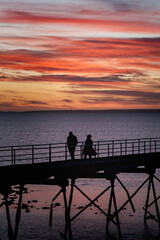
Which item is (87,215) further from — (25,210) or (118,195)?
(118,195)

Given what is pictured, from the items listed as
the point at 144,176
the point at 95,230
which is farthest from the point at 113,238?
the point at 144,176

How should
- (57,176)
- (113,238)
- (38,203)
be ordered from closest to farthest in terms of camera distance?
1. (57,176)
2. (113,238)
3. (38,203)

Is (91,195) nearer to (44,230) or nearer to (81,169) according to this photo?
(44,230)

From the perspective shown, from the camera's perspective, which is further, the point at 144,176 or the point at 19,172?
the point at 144,176

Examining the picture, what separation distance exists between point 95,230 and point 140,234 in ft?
11.0

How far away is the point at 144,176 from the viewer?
5838 centimetres

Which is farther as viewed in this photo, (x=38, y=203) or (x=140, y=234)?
(x=38, y=203)

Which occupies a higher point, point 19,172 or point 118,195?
point 19,172

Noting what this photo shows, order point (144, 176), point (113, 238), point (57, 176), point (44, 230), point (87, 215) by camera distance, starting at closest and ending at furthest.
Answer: point (57, 176)
point (113, 238)
point (44, 230)
point (87, 215)
point (144, 176)

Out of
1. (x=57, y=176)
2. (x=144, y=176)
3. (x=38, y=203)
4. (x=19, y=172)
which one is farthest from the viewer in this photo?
(x=144, y=176)

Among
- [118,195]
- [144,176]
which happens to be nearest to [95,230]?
[118,195]

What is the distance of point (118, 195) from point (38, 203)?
29.8 feet

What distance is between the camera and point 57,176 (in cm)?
2523

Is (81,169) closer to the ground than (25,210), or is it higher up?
higher up
